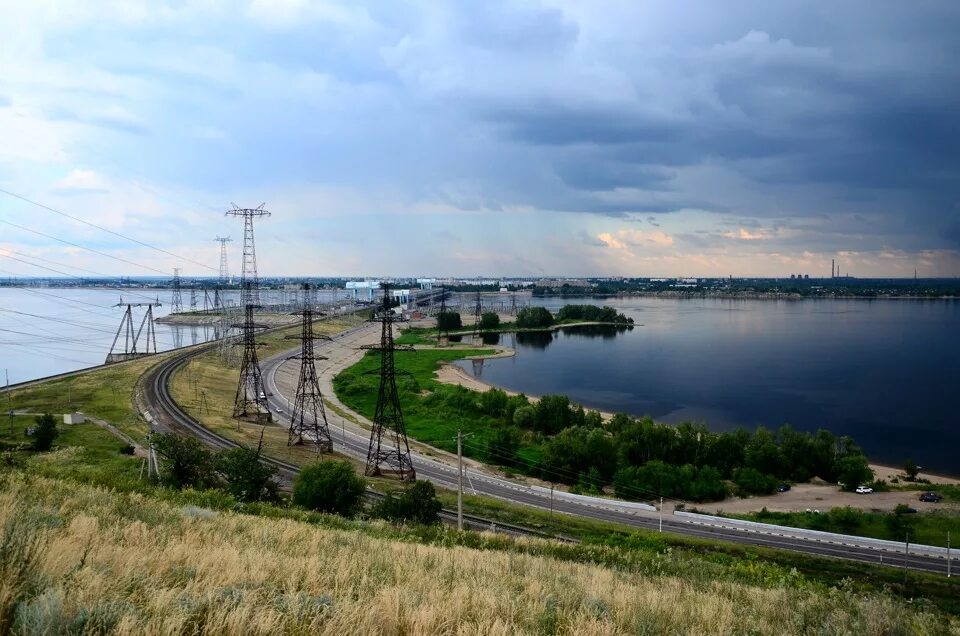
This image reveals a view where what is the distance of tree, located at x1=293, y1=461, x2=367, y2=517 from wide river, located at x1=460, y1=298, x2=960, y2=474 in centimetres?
2097

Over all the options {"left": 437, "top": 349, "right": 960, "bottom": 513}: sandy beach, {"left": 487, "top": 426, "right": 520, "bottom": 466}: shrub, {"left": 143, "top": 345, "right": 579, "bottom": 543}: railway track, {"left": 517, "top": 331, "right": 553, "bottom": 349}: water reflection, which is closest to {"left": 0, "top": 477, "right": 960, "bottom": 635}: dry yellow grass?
{"left": 143, "top": 345, "right": 579, "bottom": 543}: railway track

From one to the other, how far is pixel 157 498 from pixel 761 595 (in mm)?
6729

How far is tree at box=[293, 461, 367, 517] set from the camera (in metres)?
11.2

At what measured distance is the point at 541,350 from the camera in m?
54.4

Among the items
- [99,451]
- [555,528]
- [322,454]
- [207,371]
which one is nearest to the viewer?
[555,528]

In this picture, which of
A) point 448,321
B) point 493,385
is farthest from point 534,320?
point 493,385

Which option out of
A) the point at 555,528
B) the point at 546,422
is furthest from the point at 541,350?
the point at 555,528

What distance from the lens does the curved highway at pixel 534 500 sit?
13844mm

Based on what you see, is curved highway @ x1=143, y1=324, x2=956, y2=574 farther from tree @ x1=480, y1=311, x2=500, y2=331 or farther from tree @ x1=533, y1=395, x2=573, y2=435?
tree @ x1=480, y1=311, x2=500, y2=331

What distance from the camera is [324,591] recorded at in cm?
341

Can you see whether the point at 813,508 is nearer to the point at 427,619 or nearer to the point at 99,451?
the point at 427,619

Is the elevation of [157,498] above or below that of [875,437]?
above

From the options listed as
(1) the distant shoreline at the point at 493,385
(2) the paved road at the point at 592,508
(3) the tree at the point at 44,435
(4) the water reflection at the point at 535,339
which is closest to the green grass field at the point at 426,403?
(1) the distant shoreline at the point at 493,385

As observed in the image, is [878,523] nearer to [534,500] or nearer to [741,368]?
[534,500]
